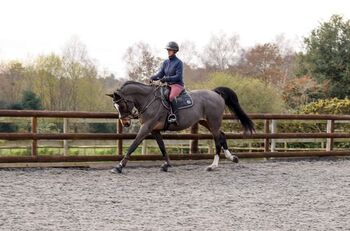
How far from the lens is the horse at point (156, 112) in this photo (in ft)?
28.5

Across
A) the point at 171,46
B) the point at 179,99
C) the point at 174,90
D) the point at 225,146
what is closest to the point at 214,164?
the point at 225,146

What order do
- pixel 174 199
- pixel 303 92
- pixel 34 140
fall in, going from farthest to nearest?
pixel 303 92
pixel 34 140
pixel 174 199

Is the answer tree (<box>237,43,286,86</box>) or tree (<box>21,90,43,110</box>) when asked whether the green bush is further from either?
tree (<box>237,43,286,86</box>)

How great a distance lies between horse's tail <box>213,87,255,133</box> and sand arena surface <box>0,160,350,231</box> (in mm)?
1120

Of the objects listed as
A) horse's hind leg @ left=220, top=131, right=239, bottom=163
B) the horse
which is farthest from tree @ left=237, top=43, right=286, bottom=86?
the horse

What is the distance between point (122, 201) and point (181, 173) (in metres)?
2.79

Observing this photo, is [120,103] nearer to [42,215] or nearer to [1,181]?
[1,181]

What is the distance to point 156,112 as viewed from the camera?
8883 millimetres

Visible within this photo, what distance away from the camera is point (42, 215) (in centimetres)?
532

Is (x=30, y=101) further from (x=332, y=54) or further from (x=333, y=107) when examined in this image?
(x=332, y=54)

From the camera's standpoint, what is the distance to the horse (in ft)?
28.5

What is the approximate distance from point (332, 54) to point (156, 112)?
20456mm

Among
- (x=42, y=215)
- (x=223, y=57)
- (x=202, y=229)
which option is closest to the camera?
(x=202, y=229)

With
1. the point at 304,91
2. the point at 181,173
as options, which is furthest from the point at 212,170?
the point at 304,91
